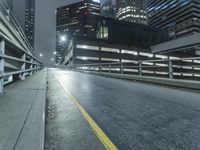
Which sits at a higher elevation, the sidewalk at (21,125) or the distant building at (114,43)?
the distant building at (114,43)

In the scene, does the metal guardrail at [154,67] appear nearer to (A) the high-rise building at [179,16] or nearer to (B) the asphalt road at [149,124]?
(B) the asphalt road at [149,124]

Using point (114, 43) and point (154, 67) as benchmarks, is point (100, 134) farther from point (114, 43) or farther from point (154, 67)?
point (114, 43)

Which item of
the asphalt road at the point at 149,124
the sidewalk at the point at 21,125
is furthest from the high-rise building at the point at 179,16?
the sidewalk at the point at 21,125

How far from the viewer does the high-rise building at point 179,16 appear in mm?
143125

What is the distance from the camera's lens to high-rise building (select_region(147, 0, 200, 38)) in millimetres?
143125

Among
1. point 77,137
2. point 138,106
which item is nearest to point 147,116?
point 138,106

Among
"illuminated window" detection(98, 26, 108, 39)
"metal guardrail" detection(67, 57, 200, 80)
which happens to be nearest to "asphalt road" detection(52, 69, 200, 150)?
"metal guardrail" detection(67, 57, 200, 80)

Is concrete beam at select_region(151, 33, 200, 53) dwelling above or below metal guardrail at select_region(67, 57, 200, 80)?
above

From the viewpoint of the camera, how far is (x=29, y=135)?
8.43ft

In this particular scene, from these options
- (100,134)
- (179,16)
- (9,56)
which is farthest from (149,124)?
(179,16)

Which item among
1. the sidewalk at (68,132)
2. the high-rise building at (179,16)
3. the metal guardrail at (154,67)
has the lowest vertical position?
the sidewalk at (68,132)

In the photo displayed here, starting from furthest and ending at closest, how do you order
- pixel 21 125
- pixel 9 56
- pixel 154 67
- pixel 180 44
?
pixel 180 44, pixel 154 67, pixel 9 56, pixel 21 125

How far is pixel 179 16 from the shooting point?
15588cm

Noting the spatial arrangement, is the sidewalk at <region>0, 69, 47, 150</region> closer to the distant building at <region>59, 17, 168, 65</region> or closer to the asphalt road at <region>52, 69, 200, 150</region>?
the asphalt road at <region>52, 69, 200, 150</region>
